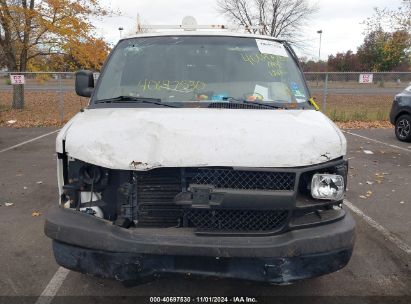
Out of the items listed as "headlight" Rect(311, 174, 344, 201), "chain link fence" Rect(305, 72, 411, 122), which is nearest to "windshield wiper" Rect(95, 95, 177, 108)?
"headlight" Rect(311, 174, 344, 201)

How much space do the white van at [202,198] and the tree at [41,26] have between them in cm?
1354

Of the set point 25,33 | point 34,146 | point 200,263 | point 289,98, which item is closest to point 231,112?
point 289,98

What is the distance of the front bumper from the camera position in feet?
8.34

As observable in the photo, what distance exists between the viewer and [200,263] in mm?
2580

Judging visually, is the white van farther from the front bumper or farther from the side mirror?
the side mirror

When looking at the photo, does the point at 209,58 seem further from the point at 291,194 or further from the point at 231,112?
the point at 291,194

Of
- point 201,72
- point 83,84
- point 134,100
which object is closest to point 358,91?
point 201,72

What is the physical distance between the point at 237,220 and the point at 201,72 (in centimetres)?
176

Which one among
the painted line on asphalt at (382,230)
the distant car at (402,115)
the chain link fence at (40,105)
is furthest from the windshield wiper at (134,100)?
the distant car at (402,115)

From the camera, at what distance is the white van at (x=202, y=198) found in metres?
2.57

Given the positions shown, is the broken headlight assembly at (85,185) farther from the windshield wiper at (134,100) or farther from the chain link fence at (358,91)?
the chain link fence at (358,91)

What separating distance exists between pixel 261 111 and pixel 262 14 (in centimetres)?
4135

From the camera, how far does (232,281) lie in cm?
337

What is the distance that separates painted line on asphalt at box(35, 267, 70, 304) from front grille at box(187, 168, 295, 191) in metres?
1.67
